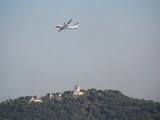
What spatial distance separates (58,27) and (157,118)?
229 feet

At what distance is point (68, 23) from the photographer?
146 metres

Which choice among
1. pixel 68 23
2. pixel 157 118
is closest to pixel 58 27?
pixel 68 23

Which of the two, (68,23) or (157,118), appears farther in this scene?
(157,118)

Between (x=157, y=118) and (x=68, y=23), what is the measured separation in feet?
230

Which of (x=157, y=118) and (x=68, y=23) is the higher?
(x=68, y=23)

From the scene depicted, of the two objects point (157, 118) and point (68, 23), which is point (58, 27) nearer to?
point (68, 23)

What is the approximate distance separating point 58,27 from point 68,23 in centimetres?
356

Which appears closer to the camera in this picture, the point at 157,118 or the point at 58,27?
the point at 58,27

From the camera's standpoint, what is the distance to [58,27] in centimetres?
14812
